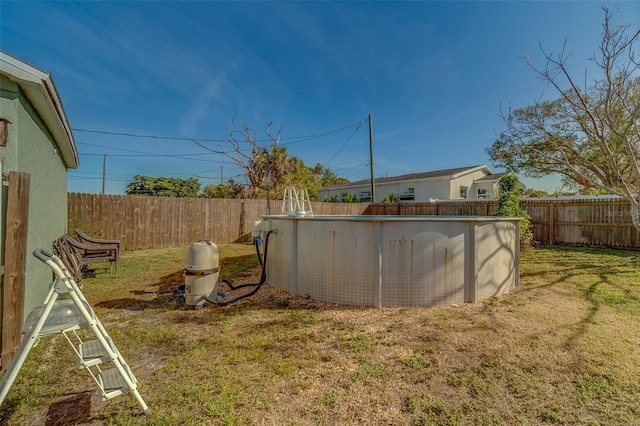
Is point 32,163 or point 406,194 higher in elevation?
point 406,194

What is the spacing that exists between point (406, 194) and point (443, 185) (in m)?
2.82

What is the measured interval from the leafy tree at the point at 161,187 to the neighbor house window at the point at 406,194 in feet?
75.9

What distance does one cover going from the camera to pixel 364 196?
72.7 ft

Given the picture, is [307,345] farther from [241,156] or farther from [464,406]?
→ [241,156]

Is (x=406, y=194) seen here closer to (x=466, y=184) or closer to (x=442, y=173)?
(x=442, y=173)

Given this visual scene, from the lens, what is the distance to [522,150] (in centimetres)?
1535

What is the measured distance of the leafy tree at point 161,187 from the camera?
29.9 metres

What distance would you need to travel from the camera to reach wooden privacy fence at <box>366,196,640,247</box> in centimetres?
889

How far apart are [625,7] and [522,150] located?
1141cm

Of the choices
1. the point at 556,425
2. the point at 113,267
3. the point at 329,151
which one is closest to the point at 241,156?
the point at 329,151

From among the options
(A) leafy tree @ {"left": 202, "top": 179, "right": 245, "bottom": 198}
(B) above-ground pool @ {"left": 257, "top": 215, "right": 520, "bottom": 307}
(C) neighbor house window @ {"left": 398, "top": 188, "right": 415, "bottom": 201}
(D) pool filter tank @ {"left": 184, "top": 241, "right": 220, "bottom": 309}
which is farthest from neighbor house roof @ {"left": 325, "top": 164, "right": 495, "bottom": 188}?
(D) pool filter tank @ {"left": 184, "top": 241, "right": 220, "bottom": 309}

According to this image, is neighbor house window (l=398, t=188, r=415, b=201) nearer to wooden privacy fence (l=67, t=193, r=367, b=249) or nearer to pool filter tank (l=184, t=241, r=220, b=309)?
wooden privacy fence (l=67, t=193, r=367, b=249)

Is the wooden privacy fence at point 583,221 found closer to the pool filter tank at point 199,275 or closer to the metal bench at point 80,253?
the pool filter tank at point 199,275

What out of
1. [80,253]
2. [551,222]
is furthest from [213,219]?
[551,222]
